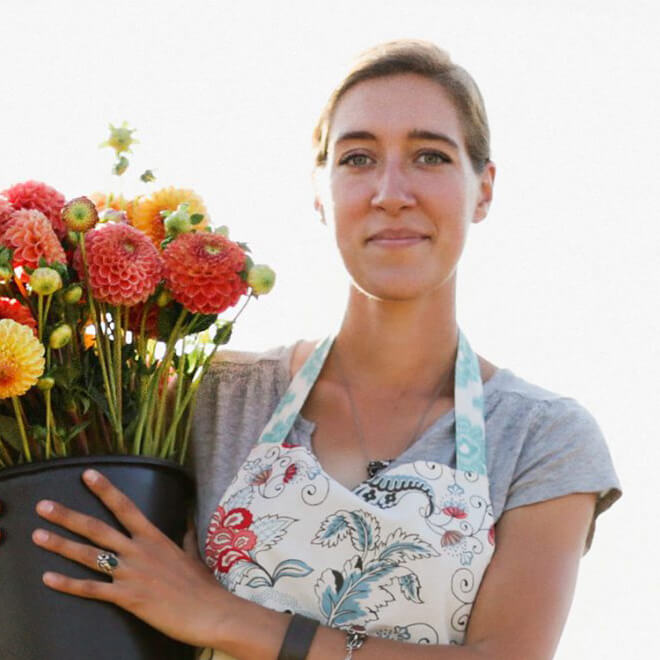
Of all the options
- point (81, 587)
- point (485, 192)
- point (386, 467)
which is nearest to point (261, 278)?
point (386, 467)

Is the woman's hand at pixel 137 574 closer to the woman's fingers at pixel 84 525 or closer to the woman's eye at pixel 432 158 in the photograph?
the woman's fingers at pixel 84 525

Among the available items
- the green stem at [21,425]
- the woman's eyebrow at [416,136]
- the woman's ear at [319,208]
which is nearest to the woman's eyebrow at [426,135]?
the woman's eyebrow at [416,136]

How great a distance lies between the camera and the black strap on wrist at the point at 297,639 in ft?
5.67

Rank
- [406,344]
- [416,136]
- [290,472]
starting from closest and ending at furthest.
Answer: [290,472] < [416,136] < [406,344]

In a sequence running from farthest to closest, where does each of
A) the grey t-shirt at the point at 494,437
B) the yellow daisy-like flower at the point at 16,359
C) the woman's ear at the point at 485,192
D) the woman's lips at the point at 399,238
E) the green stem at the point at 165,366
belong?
the woman's ear at the point at 485,192 < the woman's lips at the point at 399,238 < the grey t-shirt at the point at 494,437 < the green stem at the point at 165,366 < the yellow daisy-like flower at the point at 16,359

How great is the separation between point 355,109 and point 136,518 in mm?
860

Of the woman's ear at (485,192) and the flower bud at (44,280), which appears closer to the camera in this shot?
the flower bud at (44,280)

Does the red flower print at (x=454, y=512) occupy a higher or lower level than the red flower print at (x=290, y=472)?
higher

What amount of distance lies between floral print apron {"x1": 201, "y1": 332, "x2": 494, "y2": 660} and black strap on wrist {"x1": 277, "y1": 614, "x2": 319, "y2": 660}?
0.06 m

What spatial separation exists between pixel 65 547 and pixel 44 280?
1.28ft

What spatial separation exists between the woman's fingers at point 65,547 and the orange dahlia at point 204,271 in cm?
39

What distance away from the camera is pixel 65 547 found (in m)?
1.68

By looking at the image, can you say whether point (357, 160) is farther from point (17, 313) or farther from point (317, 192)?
point (17, 313)

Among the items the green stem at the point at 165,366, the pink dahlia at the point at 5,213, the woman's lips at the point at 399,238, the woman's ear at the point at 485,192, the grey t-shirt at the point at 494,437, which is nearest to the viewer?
the pink dahlia at the point at 5,213
